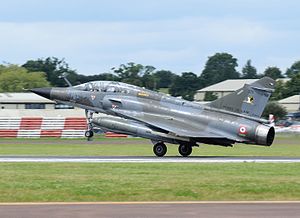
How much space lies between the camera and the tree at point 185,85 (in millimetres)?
154875

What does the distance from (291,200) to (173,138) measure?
1819 centimetres

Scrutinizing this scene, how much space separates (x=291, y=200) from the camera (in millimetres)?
17094

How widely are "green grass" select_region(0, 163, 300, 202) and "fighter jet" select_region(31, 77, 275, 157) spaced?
7846 millimetres

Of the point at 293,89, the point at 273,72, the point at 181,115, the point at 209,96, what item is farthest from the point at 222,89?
the point at 181,115

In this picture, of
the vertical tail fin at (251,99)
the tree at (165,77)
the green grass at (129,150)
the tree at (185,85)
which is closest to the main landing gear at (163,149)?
the vertical tail fin at (251,99)

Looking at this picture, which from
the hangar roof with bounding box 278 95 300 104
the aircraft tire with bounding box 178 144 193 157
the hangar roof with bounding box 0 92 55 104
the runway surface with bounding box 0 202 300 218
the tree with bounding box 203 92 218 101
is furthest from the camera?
the tree with bounding box 203 92 218 101

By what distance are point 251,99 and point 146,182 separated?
15336 mm

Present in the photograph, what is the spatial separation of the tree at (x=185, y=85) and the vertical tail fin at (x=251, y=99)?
115 meters

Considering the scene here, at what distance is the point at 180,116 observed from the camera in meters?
36.0

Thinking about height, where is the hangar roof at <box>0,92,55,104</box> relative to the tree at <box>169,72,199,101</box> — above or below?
below

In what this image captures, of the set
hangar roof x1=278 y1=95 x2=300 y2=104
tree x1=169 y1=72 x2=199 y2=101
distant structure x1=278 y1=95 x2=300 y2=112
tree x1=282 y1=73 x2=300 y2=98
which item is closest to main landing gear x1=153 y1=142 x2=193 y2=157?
distant structure x1=278 y1=95 x2=300 y2=112

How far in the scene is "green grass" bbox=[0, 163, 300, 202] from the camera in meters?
17.6

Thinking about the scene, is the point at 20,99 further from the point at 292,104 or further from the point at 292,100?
the point at 292,100

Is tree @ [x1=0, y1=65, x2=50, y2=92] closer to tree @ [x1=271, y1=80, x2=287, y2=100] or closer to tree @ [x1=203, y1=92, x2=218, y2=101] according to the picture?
tree @ [x1=203, y1=92, x2=218, y2=101]
